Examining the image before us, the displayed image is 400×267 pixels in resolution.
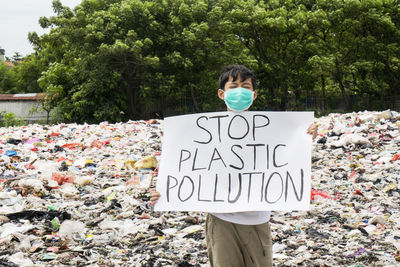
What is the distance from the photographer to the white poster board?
70.3 inches

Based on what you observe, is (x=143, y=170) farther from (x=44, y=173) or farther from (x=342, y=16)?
(x=342, y=16)

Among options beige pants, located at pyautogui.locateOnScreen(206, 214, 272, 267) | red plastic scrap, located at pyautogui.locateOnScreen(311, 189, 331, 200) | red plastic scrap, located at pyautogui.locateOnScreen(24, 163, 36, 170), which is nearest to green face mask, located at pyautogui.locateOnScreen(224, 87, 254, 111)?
beige pants, located at pyautogui.locateOnScreen(206, 214, 272, 267)

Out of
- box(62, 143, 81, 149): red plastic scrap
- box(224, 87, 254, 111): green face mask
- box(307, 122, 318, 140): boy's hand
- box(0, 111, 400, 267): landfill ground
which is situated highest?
box(62, 143, 81, 149): red plastic scrap

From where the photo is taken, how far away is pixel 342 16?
16266 millimetres

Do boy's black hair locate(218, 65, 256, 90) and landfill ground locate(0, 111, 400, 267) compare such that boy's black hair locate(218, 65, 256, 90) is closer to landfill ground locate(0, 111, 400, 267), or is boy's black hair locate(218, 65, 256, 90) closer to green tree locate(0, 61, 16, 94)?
landfill ground locate(0, 111, 400, 267)

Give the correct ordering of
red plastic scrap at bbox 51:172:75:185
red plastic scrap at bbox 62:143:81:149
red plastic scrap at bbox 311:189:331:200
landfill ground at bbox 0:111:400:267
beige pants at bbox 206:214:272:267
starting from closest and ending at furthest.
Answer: beige pants at bbox 206:214:272:267 → landfill ground at bbox 0:111:400:267 → red plastic scrap at bbox 311:189:331:200 → red plastic scrap at bbox 51:172:75:185 → red plastic scrap at bbox 62:143:81:149

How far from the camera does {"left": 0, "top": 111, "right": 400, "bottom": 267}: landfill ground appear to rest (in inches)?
121

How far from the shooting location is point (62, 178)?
4.73 metres

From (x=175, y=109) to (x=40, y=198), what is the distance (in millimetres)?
12214

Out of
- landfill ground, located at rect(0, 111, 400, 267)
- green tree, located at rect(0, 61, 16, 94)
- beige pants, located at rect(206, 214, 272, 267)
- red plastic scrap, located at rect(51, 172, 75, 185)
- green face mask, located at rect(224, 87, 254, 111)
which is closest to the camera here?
beige pants, located at rect(206, 214, 272, 267)

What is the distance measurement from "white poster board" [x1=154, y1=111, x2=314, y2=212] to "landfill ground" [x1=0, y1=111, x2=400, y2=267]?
1.31 m

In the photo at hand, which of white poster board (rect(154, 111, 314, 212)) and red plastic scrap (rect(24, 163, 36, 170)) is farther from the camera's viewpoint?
red plastic scrap (rect(24, 163, 36, 170))

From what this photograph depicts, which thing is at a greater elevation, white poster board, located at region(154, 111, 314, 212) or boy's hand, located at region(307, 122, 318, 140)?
boy's hand, located at region(307, 122, 318, 140)

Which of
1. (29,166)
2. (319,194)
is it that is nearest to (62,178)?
(29,166)
